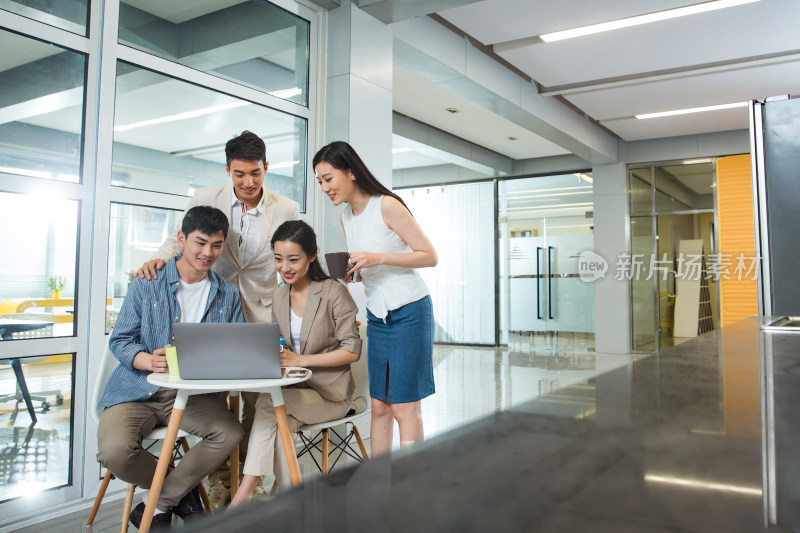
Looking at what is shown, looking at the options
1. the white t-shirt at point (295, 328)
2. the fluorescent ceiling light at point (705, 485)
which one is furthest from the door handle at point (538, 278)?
the fluorescent ceiling light at point (705, 485)

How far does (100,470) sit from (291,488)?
299 centimetres

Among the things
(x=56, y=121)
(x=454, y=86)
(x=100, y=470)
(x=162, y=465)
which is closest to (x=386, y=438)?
(x=162, y=465)

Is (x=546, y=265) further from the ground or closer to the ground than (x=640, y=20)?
closer to the ground

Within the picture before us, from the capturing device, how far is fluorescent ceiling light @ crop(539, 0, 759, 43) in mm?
4355

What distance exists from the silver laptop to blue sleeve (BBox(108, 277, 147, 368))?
1.07ft

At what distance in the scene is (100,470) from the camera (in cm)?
271

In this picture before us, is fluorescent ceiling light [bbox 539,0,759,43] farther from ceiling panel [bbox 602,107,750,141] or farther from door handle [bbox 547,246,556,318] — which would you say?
door handle [bbox 547,246,556,318]

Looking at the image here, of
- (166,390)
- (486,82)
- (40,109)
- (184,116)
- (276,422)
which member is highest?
(486,82)

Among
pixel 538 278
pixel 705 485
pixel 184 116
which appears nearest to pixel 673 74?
pixel 538 278

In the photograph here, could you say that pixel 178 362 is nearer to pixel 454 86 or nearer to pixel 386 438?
pixel 386 438

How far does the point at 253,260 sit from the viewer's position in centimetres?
264

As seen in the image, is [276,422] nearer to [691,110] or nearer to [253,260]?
[253,260]

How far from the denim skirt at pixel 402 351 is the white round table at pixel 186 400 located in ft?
1.00

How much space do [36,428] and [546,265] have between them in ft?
26.0
